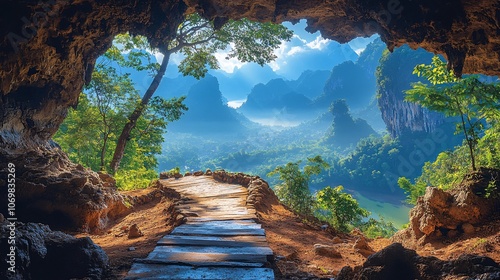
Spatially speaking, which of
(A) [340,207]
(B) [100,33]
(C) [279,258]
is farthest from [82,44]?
(A) [340,207]

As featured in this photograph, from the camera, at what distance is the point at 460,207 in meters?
5.01

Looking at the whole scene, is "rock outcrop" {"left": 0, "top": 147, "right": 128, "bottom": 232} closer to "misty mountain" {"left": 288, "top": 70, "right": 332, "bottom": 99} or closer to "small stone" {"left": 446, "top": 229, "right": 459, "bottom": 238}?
"small stone" {"left": 446, "top": 229, "right": 459, "bottom": 238}

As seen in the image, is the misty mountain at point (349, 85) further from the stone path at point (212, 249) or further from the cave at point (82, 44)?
the stone path at point (212, 249)

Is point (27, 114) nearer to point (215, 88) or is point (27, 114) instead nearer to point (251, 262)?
point (251, 262)

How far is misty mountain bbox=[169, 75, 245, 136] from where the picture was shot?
5546 inches

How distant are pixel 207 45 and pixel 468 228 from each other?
1403 cm

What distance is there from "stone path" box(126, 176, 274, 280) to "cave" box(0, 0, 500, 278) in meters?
2.44

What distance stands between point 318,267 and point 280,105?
15454 cm

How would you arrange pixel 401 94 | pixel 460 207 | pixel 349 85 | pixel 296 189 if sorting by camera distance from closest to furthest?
1. pixel 460 207
2. pixel 296 189
3. pixel 401 94
4. pixel 349 85

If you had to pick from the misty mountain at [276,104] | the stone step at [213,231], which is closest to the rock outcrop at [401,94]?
the misty mountain at [276,104]

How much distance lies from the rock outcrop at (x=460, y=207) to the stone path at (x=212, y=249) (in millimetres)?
3287

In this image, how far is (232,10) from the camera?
7.48 m

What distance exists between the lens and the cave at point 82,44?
502 cm

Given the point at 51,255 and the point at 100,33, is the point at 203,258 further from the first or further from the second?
the point at 100,33
